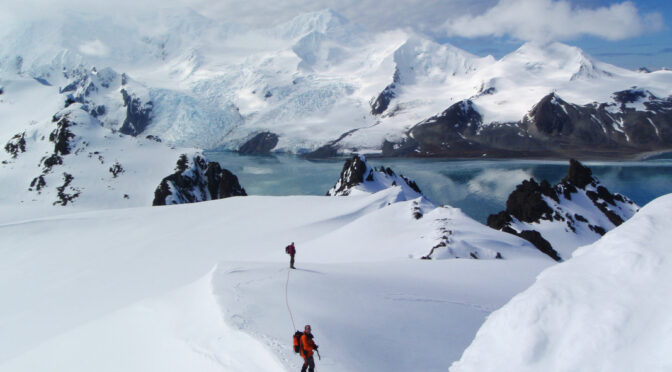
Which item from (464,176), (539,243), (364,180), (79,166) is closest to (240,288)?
(539,243)

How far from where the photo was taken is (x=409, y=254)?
21734mm

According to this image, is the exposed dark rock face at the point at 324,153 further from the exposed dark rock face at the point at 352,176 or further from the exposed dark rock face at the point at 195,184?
the exposed dark rock face at the point at 195,184

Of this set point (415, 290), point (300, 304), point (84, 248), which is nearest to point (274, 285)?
point (300, 304)

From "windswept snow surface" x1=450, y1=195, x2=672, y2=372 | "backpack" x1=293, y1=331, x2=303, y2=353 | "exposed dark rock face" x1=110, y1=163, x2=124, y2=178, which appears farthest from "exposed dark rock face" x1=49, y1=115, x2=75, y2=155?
"windswept snow surface" x1=450, y1=195, x2=672, y2=372

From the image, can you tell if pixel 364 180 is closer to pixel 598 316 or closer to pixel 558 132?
pixel 598 316

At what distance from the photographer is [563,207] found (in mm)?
51438

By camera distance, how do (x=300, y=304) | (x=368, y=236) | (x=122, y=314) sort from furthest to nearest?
(x=368, y=236) < (x=122, y=314) < (x=300, y=304)

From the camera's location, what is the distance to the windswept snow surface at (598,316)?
15.1ft

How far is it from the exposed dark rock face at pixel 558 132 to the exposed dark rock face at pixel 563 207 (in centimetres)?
10336

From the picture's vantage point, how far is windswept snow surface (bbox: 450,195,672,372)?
15.1 feet

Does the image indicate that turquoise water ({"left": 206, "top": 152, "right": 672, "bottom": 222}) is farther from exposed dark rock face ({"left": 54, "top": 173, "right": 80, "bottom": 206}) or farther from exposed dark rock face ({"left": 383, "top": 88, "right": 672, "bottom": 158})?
exposed dark rock face ({"left": 54, "top": 173, "right": 80, "bottom": 206})

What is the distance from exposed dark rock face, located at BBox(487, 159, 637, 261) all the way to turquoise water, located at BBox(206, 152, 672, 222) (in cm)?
1547

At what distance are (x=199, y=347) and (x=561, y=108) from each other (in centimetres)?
22128

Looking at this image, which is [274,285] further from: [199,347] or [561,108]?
[561,108]
